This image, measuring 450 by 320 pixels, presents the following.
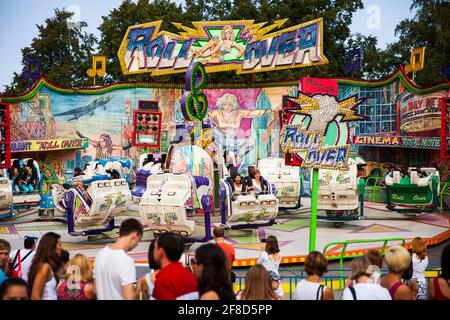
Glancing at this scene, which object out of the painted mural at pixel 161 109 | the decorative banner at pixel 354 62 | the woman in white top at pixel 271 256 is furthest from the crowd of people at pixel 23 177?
the decorative banner at pixel 354 62

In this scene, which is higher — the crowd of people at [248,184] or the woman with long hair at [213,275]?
the crowd of people at [248,184]

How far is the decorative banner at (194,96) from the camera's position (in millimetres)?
17250

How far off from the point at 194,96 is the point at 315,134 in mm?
5504

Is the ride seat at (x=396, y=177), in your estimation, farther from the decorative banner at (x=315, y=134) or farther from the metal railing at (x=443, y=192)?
the decorative banner at (x=315, y=134)

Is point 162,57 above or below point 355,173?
above

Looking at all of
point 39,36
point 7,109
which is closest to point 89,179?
point 7,109

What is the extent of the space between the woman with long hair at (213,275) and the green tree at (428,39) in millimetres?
37335

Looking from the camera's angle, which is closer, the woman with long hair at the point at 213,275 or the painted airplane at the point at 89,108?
the woman with long hair at the point at 213,275

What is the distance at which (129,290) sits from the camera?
18.5 feet

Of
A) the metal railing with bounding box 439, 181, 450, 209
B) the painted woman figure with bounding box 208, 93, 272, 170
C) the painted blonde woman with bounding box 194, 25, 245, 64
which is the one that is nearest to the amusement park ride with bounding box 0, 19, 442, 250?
the metal railing with bounding box 439, 181, 450, 209

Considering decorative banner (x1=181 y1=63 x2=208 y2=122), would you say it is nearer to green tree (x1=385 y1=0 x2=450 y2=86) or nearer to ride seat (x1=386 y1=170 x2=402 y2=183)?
ride seat (x1=386 y1=170 x2=402 y2=183)

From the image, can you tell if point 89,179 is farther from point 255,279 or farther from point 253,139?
point 253,139

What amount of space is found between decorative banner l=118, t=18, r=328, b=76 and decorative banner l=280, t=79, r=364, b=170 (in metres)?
17.4
